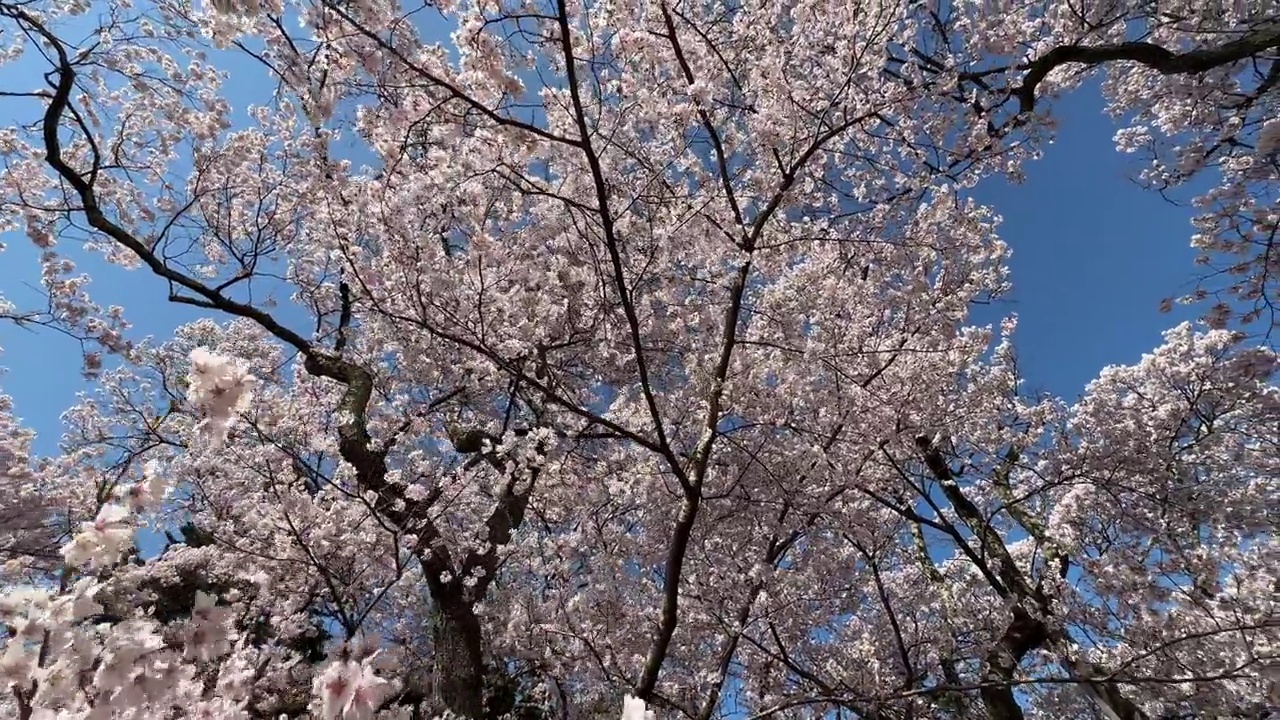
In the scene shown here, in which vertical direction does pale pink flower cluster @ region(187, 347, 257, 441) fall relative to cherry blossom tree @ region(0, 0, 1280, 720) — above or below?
below

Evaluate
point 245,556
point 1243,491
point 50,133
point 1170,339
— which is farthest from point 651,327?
point 1170,339

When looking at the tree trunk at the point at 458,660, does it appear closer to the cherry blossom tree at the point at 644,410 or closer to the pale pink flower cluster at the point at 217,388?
the cherry blossom tree at the point at 644,410

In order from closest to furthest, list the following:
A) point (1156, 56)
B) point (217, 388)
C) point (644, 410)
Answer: point (217, 388) < point (1156, 56) < point (644, 410)

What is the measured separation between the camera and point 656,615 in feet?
18.3

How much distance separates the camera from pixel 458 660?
15.3 feet

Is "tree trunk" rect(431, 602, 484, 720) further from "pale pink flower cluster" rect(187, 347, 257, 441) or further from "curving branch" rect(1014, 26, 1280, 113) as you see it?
"curving branch" rect(1014, 26, 1280, 113)

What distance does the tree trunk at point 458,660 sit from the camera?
455 cm

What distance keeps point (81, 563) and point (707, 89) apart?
3.36 meters

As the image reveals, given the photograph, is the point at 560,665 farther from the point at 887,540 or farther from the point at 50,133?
the point at 50,133

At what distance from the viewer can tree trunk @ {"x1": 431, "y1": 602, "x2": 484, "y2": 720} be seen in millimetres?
4547

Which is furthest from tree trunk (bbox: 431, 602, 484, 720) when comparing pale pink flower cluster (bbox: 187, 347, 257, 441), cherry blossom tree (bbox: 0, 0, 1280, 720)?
pale pink flower cluster (bbox: 187, 347, 257, 441)

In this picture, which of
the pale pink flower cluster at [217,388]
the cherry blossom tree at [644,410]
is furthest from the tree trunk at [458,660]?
the pale pink flower cluster at [217,388]

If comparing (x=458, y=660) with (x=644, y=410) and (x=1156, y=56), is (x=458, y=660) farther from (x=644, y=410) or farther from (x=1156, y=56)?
(x=1156, y=56)

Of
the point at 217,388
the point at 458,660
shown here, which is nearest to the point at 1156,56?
the point at 217,388
